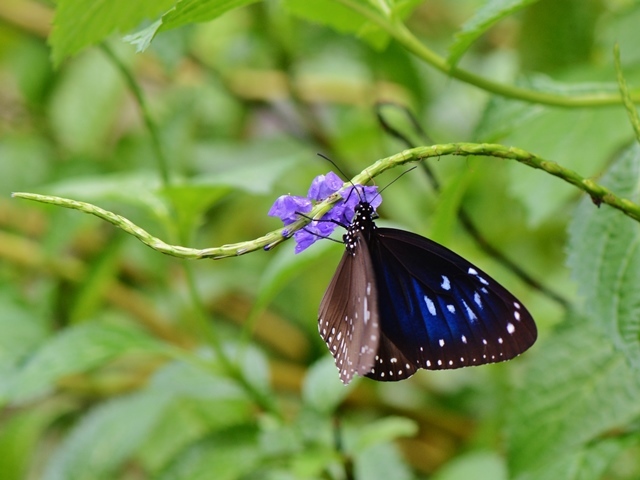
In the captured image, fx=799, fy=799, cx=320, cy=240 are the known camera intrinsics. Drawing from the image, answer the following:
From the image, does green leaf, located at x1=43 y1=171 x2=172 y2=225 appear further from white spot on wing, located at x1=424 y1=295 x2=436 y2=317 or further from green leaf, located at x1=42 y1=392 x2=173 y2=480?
white spot on wing, located at x1=424 y1=295 x2=436 y2=317

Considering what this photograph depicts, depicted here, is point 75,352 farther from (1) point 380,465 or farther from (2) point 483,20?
(2) point 483,20

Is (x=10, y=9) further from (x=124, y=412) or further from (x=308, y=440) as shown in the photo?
(x=308, y=440)

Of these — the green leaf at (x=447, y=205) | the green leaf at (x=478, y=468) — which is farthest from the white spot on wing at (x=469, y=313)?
the green leaf at (x=478, y=468)

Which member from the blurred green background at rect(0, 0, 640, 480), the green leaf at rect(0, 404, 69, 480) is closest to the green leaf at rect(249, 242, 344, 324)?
the blurred green background at rect(0, 0, 640, 480)

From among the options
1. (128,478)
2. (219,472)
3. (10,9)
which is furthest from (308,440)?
(10,9)

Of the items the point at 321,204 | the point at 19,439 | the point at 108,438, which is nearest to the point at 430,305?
the point at 321,204
